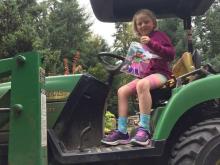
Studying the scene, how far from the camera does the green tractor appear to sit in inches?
178

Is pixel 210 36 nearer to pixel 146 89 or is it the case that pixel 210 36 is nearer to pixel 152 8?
pixel 152 8

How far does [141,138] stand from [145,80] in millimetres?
569

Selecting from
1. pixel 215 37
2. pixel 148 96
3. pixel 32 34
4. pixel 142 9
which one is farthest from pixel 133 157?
pixel 215 37

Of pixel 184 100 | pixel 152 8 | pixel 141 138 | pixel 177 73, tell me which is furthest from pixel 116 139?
pixel 152 8

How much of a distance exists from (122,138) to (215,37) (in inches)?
1330

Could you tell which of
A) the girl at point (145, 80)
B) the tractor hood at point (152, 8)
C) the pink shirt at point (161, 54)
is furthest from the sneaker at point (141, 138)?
the tractor hood at point (152, 8)

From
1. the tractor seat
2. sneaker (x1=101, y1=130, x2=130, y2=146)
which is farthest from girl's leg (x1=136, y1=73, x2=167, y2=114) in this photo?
sneaker (x1=101, y1=130, x2=130, y2=146)

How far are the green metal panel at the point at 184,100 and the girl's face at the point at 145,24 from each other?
0.99m

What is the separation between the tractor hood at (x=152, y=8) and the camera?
221 inches

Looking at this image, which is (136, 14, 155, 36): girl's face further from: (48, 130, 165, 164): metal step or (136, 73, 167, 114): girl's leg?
(48, 130, 165, 164): metal step

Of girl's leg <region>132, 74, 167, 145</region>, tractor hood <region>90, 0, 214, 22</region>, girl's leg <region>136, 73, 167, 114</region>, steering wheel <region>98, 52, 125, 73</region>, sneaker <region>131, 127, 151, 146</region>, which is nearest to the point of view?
sneaker <region>131, 127, 151, 146</region>

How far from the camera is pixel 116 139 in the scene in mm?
5039

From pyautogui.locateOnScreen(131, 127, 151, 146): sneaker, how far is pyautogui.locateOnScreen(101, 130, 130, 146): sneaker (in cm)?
24

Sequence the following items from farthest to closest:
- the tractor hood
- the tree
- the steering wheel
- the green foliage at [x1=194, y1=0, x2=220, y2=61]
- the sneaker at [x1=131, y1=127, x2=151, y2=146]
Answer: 1. the green foliage at [x1=194, y1=0, x2=220, y2=61]
2. the tree
3. the tractor hood
4. the steering wheel
5. the sneaker at [x1=131, y1=127, x2=151, y2=146]
